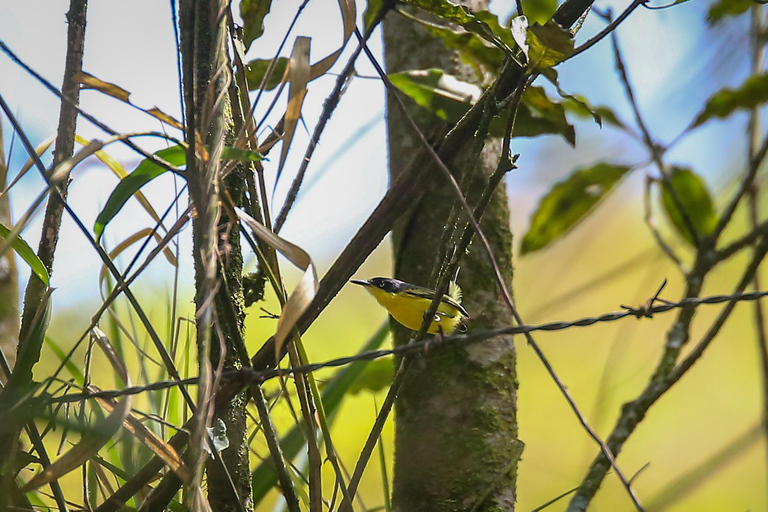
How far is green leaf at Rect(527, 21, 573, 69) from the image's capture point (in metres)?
1.06

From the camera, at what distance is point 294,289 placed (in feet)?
3.07

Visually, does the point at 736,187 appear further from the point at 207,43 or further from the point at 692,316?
the point at 207,43

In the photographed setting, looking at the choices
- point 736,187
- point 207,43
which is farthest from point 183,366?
point 736,187

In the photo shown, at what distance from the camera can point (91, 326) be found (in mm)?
1166

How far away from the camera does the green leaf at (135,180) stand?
42.2 inches

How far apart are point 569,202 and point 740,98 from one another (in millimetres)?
604

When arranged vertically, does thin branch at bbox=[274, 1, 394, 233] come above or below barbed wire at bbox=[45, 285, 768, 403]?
above

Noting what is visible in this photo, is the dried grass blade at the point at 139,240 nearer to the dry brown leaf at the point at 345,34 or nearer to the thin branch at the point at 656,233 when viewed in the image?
the dry brown leaf at the point at 345,34

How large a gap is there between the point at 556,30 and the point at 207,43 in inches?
27.4

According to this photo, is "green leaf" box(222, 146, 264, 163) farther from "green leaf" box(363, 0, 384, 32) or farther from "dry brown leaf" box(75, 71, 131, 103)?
"green leaf" box(363, 0, 384, 32)

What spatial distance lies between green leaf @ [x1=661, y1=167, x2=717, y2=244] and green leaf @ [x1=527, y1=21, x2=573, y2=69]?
122 centimetres

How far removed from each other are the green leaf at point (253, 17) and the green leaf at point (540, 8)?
2.00 ft

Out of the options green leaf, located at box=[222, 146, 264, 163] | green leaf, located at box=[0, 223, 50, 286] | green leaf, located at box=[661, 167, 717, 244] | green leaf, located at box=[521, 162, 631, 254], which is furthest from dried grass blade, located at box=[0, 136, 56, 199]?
green leaf, located at box=[661, 167, 717, 244]

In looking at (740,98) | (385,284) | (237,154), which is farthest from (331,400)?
(740,98)
